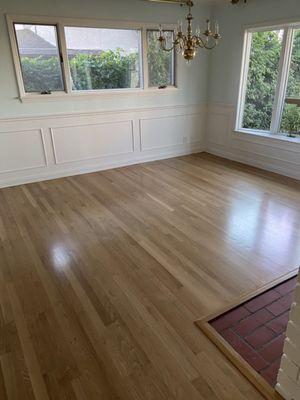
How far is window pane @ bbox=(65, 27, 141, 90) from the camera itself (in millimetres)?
4449

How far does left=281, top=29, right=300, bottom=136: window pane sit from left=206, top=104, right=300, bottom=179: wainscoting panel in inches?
9.4

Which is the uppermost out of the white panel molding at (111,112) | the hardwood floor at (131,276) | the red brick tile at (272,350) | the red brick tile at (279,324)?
the white panel molding at (111,112)

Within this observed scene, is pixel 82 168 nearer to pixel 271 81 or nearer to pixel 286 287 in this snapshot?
pixel 271 81

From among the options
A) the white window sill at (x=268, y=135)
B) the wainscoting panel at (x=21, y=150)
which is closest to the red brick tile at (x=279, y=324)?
the white window sill at (x=268, y=135)

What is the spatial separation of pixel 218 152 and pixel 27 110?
3.55 metres

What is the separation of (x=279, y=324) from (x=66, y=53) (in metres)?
4.31

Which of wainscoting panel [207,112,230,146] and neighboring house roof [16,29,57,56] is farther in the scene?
wainscoting panel [207,112,230,146]

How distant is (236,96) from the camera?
5266mm

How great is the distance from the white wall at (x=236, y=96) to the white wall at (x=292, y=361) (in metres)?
3.71

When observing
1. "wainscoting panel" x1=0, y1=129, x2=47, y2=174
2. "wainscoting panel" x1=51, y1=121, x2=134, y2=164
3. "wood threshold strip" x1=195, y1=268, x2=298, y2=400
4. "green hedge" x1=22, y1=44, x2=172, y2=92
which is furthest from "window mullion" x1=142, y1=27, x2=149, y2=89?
"wood threshold strip" x1=195, y1=268, x2=298, y2=400

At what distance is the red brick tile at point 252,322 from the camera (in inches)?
75.5

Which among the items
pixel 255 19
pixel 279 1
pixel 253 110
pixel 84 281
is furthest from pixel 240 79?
pixel 84 281

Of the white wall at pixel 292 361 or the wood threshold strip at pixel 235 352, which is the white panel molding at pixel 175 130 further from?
the white wall at pixel 292 361

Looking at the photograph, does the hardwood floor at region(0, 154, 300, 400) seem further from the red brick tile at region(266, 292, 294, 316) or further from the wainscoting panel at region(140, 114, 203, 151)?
the wainscoting panel at region(140, 114, 203, 151)
